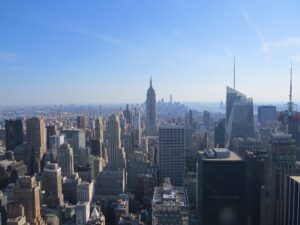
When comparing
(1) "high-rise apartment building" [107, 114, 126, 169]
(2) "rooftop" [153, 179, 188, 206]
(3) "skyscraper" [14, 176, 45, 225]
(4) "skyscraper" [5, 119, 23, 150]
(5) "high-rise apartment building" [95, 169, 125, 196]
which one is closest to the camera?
(2) "rooftop" [153, 179, 188, 206]

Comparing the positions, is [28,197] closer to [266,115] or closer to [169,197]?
[169,197]

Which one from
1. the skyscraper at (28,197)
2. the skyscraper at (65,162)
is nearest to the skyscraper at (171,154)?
the skyscraper at (65,162)

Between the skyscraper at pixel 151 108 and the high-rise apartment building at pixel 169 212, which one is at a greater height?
the skyscraper at pixel 151 108

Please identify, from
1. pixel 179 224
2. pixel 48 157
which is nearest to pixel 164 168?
pixel 48 157

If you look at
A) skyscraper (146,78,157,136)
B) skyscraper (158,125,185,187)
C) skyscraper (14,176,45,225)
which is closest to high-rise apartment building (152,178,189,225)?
skyscraper (14,176,45,225)

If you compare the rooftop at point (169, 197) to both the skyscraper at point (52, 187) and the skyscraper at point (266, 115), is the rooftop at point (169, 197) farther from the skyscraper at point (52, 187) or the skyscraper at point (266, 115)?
the skyscraper at point (266, 115)

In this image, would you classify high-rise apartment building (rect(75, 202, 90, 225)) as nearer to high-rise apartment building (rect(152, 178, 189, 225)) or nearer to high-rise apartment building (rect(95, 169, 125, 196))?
high-rise apartment building (rect(95, 169, 125, 196))
